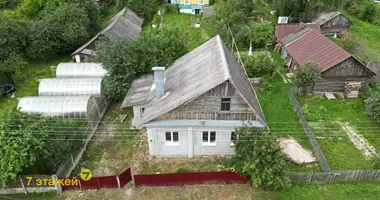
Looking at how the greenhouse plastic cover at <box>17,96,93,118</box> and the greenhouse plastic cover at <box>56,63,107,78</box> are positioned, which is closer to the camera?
the greenhouse plastic cover at <box>17,96,93,118</box>

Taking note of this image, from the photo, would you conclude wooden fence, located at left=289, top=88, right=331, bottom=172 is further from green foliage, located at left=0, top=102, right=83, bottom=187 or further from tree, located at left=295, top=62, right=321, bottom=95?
green foliage, located at left=0, top=102, right=83, bottom=187

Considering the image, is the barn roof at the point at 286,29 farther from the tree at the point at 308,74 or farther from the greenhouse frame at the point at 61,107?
the greenhouse frame at the point at 61,107

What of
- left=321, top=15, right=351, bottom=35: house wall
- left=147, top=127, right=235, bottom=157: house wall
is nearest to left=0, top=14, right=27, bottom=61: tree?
left=147, top=127, right=235, bottom=157: house wall

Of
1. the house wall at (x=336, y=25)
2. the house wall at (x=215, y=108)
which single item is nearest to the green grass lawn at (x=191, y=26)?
the house wall at (x=336, y=25)

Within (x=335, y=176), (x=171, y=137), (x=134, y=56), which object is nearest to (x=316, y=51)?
(x=335, y=176)

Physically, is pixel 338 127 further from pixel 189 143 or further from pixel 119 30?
pixel 119 30

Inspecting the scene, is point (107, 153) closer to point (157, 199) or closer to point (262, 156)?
point (157, 199)
